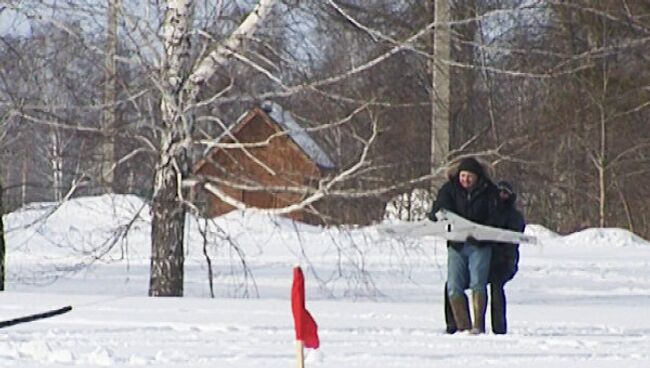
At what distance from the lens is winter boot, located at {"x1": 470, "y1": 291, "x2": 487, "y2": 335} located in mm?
10391

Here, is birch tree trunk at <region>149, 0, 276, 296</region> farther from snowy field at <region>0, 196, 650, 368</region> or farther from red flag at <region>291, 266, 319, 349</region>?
red flag at <region>291, 266, 319, 349</region>

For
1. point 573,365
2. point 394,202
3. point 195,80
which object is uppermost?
point 195,80

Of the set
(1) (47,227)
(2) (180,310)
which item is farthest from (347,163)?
(1) (47,227)

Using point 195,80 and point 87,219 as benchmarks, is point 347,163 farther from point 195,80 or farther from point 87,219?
point 87,219

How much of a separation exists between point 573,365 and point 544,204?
2734cm

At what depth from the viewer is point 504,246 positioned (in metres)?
10.4

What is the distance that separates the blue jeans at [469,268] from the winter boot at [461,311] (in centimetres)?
4

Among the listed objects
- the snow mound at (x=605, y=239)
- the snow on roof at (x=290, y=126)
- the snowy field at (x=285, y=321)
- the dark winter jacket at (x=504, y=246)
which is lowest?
the snowy field at (x=285, y=321)

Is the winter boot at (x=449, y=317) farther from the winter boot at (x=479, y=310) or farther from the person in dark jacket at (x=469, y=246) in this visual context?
the winter boot at (x=479, y=310)

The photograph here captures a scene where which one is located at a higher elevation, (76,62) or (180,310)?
(76,62)

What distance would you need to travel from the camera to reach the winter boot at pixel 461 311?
10.4 meters

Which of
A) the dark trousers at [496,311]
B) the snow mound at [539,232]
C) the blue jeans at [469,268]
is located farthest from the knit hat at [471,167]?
the snow mound at [539,232]

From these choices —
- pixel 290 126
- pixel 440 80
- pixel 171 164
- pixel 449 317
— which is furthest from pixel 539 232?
pixel 449 317

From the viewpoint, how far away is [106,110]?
15375 millimetres
